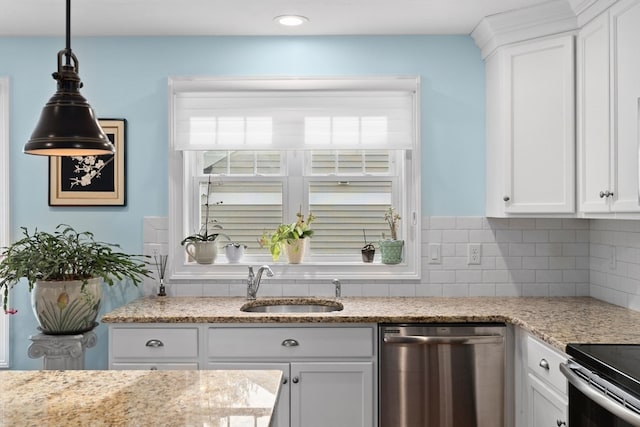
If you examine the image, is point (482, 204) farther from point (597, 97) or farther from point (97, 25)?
point (97, 25)

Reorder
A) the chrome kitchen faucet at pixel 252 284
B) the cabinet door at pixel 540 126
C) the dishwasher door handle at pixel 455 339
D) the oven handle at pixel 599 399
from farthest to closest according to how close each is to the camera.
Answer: the chrome kitchen faucet at pixel 252 284 < the cabinet door at pixel 540 126 < the dishwasher door handle at pixel 455 339 < the oven handle at pixel 599 399

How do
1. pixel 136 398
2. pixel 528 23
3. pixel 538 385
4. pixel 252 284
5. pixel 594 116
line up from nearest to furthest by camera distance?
pixel 136 398
pixel 538 385
pixel 594 116
pixel 528 23
pixel 252 284

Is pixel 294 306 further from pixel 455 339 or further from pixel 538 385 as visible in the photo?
pixel 538 385

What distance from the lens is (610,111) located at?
2.44m

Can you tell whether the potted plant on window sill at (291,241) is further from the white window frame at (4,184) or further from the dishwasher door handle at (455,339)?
the white window frame at (4,184)

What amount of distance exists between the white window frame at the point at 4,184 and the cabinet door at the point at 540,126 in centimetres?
291

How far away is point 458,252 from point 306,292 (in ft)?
3.10

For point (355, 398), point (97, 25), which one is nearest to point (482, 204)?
point (355, 398)

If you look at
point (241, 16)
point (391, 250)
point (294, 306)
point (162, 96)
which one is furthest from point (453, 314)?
point (162, 96)

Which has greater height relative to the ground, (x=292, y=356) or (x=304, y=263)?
(x=304, y=263)

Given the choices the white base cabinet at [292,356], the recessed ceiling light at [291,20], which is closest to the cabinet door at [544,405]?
the white base cabinet at [292,356]

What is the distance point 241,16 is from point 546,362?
2.27 meters

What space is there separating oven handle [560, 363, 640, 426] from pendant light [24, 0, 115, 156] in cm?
169

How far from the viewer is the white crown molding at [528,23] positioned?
2779 millimetres
